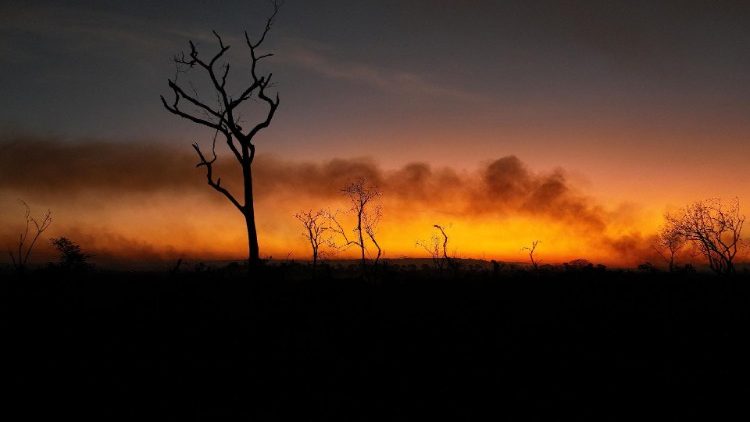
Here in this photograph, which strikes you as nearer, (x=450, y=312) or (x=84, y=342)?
(x=84, y=342)

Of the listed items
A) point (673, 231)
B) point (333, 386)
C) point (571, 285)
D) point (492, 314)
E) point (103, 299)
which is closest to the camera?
point (333, 386)

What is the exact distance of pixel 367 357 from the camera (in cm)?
1120

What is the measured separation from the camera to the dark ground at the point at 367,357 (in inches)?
333

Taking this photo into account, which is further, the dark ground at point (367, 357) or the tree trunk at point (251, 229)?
the tree trunk at point (251, 229)

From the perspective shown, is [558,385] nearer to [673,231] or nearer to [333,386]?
[333,386]

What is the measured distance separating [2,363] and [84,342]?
6.14ft

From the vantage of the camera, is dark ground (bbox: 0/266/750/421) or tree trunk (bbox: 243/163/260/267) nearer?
dark ground (bbox: 0/266/750/421)

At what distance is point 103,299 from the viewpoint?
18578 mm

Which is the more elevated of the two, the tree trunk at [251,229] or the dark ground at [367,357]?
the tree trunk at [251,229]

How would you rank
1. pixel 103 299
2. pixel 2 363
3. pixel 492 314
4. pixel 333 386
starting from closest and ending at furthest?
pixel 333 386, pixel 2 363, pixel 492 314, pixel 103 299

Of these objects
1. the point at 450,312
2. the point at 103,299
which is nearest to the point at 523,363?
the point at 450,312

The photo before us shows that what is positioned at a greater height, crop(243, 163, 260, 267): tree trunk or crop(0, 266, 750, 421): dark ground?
crop(243, 163, 260, 267): tree trunk

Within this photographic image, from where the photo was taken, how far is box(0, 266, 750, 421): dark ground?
27.7ft

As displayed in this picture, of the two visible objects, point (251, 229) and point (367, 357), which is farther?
point (251, 229)
